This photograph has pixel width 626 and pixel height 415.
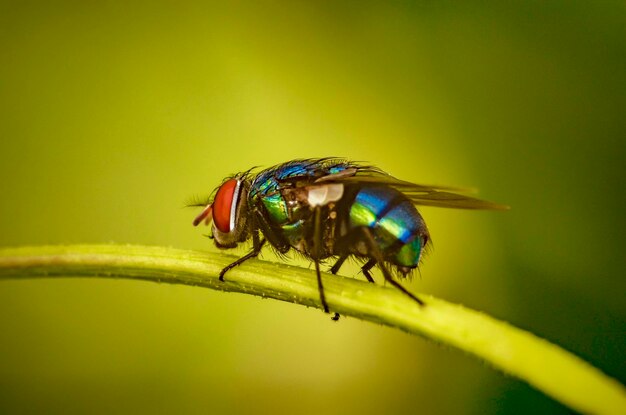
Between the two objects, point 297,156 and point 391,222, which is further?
point 297,156

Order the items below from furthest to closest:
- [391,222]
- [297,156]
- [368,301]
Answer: [297,156] → [391,222] → [368,301]

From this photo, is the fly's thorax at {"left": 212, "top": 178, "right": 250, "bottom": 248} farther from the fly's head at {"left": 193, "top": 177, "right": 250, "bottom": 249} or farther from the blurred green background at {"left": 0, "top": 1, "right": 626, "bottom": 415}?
the blurred green background at {"left": 0, "top": 1, "right": 626, "bottom": 415}

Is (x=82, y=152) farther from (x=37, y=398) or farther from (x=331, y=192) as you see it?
(x=331, y=192)

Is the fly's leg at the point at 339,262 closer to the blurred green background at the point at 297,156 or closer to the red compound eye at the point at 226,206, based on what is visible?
the red compound eye at the point at 226,206

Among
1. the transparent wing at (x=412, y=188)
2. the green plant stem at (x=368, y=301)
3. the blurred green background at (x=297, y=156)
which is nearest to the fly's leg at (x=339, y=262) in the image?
the transparent wing at (x=412, y=188)

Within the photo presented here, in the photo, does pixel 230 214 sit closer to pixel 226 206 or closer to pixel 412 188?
pixel 226 206

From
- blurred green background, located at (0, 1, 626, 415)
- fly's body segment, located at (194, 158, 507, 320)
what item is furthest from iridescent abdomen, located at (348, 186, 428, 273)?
blurred green background, located at (0, 1, 626, 415)

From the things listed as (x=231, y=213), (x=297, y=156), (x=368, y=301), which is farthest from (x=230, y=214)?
(x=297, y=156)
